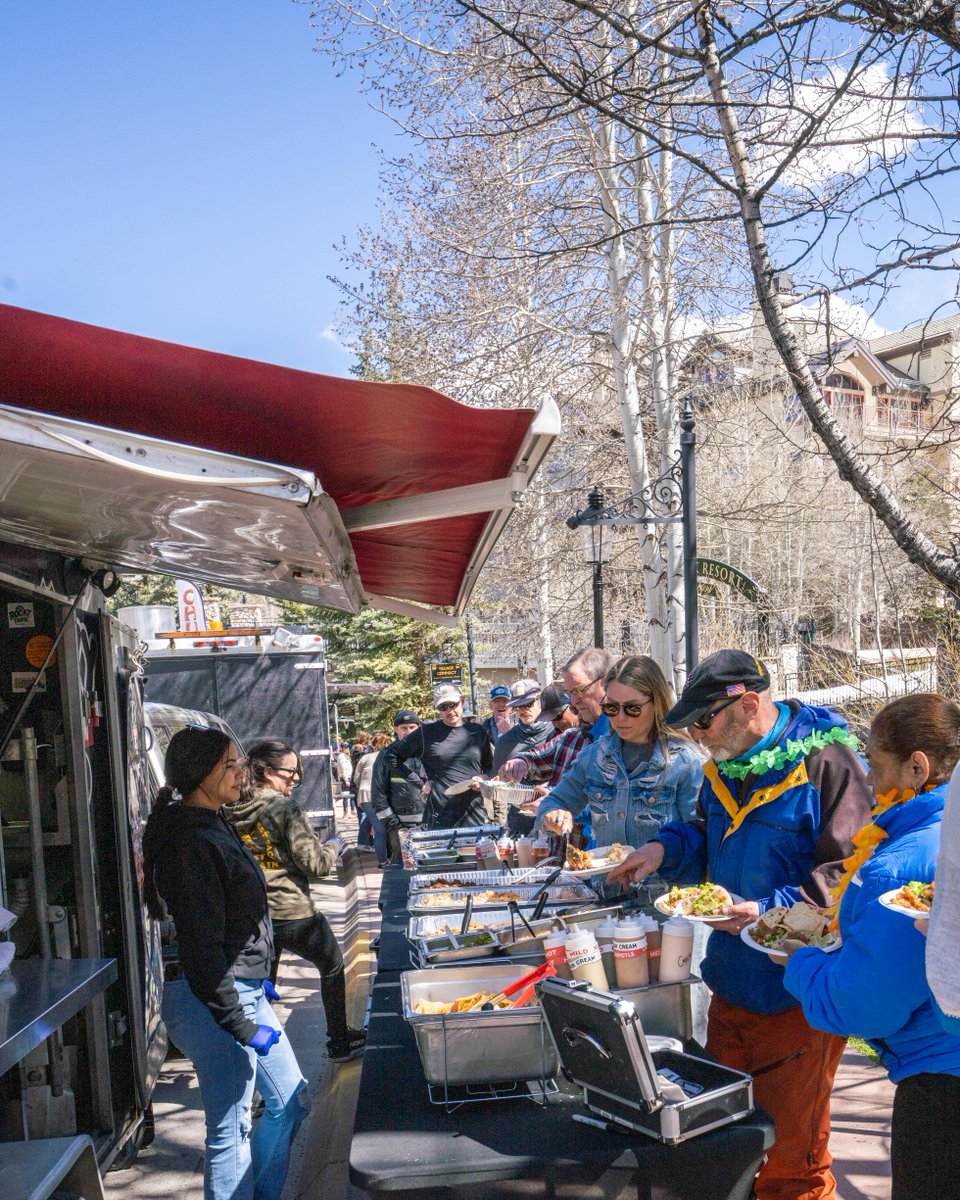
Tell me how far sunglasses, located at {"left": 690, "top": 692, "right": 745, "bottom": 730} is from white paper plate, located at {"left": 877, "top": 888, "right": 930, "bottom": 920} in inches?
40.6

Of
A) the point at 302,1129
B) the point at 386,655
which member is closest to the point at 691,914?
the point at 302,1129

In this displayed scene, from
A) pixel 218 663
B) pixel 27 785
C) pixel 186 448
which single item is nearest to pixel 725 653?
pixel 186 448

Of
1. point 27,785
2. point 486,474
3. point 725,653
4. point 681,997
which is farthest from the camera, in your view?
point 27,785

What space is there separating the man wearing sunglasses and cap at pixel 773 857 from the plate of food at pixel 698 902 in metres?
0.05

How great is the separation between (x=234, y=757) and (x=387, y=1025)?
1250 mm

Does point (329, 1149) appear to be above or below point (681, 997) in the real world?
below

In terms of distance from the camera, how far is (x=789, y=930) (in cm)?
279

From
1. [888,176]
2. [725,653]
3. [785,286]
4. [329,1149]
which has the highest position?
[888,176]

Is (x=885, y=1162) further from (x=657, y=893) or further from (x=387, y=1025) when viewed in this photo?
(x=387, y=1025)

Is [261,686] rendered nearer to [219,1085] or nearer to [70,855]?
[70,855]

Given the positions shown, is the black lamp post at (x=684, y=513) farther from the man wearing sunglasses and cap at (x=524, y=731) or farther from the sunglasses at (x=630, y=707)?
the sunglasses at (x=630, y=707)

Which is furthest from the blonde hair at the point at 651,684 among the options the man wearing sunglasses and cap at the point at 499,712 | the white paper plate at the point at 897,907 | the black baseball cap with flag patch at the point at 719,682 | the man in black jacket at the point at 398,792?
the man wearing sunglasses and cap at the point at 499,712

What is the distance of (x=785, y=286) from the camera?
4.01 meters

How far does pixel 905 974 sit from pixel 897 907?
154 millimetres
